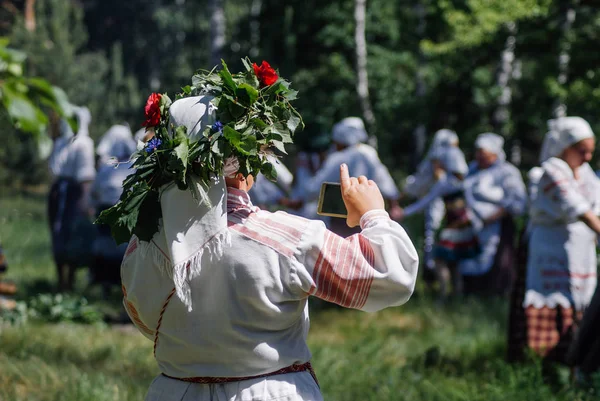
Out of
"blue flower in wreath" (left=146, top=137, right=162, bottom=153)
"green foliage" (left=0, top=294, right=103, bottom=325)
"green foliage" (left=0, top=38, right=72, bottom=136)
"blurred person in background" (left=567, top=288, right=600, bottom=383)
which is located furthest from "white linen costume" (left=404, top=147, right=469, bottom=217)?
"green foliage" (left=0, top=38, right=72, bottom=136)

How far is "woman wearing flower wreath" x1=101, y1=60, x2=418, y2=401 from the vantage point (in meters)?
2.34

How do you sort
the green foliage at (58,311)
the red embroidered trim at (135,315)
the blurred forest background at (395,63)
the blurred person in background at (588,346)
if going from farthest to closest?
the blurred forest background at (395,63) → the green foliage at (58,311) → the blurred person in background at (588,346) → the red embroidered trim at (135,315)

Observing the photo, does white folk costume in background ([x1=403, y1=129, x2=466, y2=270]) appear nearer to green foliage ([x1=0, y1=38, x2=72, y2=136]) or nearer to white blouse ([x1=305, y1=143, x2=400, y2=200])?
white blouse ([x1=305, y1=143, x2=400, y2=200])

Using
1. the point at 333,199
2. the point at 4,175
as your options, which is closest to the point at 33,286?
the point at 333,199

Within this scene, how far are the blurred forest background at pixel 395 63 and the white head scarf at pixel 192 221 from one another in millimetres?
7327

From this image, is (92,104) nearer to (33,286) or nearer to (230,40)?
(230,40)

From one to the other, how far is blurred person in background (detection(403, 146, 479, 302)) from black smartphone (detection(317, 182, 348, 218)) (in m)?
6.44

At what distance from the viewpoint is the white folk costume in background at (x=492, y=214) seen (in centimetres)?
905

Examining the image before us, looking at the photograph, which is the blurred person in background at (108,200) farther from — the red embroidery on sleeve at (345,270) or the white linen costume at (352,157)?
the red embroidery on sleeve at (345,270)

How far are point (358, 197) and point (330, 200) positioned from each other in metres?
0.19

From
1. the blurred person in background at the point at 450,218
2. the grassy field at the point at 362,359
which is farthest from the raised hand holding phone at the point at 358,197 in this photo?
the blurred person in background at the point at 450,218

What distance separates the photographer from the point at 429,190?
10039 millimetres

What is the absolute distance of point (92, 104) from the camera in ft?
84.4

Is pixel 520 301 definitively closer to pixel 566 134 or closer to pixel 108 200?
pixel 566 134
